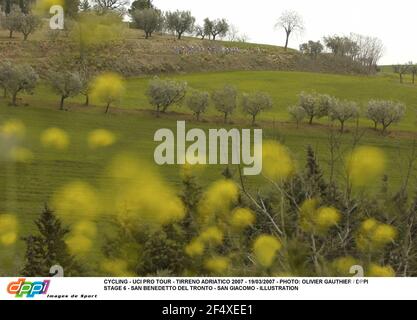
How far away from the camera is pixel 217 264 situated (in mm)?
3219

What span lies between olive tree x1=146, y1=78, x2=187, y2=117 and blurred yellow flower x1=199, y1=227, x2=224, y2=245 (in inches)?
350

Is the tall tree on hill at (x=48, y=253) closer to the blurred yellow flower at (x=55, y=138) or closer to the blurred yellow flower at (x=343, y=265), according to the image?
the blurred yellow flower at (x=343, y=265)

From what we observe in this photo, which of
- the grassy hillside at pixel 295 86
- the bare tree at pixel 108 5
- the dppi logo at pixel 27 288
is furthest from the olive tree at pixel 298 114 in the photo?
the dppi logo at pixel 27 288

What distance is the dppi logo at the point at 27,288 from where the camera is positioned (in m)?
2.26

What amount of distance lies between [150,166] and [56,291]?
156 inches

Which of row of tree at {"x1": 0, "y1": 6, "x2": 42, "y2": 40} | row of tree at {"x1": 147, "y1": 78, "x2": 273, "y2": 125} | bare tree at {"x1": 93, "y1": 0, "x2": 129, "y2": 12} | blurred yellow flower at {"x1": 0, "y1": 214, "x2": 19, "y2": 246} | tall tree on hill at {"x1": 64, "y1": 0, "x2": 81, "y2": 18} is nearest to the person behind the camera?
tall tree on hill at {"x1": 64, "y1": 0, "x2": 81, "y2": 18}

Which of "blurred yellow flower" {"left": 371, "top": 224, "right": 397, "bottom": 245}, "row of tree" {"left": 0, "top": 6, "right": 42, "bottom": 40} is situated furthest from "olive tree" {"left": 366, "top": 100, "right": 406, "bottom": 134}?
"blurred yellow flower" {"left": 371, "top": 224, "right": 397, "bottom": 245}

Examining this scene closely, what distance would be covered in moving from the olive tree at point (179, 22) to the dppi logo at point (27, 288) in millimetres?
11175

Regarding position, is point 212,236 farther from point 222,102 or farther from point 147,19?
point 222,102

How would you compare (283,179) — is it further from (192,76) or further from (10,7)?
(192,76)

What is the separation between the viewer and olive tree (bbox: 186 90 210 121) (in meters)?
13.5

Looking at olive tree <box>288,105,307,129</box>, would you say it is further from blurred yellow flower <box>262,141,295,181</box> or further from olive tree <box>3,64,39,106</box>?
blurred yellow flower <box>262,141,295,181</box>

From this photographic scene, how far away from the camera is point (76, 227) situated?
4.30 m

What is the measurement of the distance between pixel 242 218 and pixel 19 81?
742 cm
